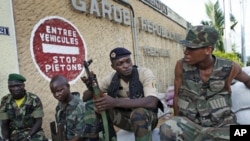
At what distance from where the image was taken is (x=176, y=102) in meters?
2.31

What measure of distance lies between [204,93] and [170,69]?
8.01 metres

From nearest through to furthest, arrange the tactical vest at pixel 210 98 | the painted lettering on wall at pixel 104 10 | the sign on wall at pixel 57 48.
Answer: the tactical vest at pixel 210 98, the sign on wall at pixel 57 48, the painted lettering on wall at pixel 104 10

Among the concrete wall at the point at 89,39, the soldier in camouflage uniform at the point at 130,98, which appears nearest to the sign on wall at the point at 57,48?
the concrete wall at the point at 89,39

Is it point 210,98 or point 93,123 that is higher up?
point 210,98

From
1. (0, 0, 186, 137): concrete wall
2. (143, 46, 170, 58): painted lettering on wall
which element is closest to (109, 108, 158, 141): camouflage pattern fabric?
(0, 0, 186, 137): concrete wall

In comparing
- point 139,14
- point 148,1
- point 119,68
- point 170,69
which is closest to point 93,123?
point 119,68

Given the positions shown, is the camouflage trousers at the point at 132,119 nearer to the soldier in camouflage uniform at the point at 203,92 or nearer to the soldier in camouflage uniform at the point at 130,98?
the soldier in camouflage uniform at the point at 130,98

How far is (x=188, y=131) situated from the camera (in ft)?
6.81

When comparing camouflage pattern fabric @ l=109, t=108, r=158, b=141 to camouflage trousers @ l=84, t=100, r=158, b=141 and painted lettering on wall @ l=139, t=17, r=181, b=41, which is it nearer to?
camouflage trousers @ l=84, t=100, r=158, b=141

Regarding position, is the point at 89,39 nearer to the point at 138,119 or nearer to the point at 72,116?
the point at 72,116

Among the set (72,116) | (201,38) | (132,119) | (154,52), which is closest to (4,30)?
(72,116)

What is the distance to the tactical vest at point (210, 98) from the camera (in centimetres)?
214

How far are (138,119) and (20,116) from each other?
4.58 ft

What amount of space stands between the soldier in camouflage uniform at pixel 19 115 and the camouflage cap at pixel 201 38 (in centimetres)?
166
